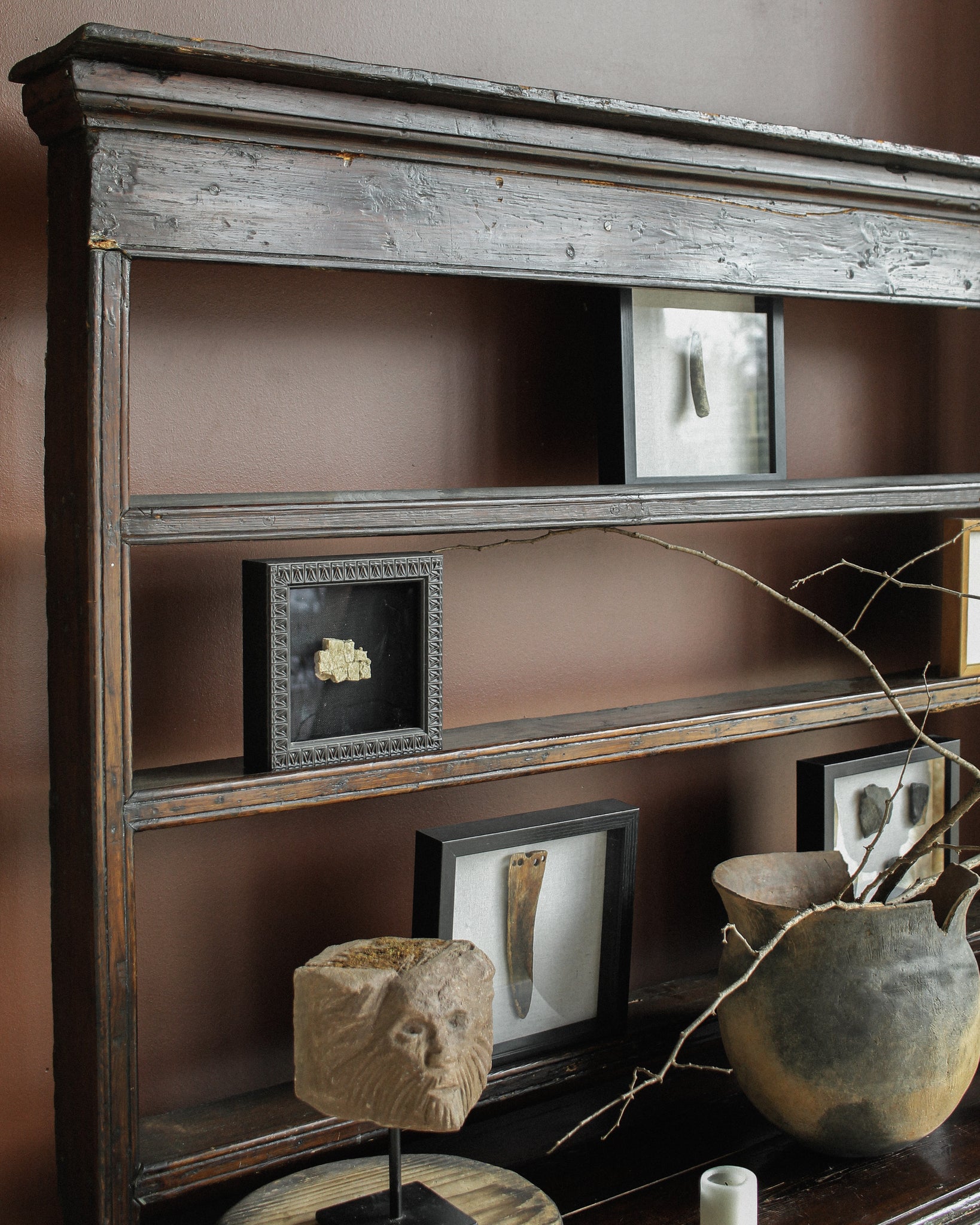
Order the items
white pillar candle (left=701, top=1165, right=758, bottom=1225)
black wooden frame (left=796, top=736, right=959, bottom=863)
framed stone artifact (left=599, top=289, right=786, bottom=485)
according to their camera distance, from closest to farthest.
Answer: white pillar candle (left=701, top=1165, right=758, bottom=1225) < framed stone artifact (left=599, top=289, right=786, bottom=485) < black wooden frame (left=796, top=736, right=959, bottom=863)

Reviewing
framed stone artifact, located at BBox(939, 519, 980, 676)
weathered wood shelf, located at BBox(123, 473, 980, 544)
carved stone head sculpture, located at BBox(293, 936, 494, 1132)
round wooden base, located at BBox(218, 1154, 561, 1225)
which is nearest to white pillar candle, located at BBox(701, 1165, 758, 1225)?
round wooden base, located at BBox(218, 1154, 561, 1225)

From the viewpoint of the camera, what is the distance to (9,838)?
4.73 ft

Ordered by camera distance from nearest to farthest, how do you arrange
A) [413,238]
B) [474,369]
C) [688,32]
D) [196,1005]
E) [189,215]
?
[189,215] → [413,238] → [196,1005] → [474,369] → [688,32]

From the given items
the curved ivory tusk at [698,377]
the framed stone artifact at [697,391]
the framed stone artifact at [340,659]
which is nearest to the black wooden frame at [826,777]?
the framed stone artifact at [697,391]

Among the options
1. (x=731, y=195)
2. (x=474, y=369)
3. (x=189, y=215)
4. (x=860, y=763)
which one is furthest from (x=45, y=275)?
(x=860, y=763)

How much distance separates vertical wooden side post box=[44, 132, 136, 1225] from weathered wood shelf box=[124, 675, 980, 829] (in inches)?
3.1

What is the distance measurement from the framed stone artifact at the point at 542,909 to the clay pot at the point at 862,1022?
0.25 meters

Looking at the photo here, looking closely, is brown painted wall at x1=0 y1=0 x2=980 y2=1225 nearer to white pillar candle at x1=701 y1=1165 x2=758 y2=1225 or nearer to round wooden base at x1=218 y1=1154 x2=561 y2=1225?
round wooden base at x1=218 y1=1154 x2=561 y2=1225

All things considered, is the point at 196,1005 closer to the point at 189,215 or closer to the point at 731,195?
the point at 189,215

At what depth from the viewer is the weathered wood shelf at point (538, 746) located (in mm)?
1339

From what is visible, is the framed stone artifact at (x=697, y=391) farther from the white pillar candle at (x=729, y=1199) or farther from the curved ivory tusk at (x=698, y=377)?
the white pillar candle at (x=729, y=1199)

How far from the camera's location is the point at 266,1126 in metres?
1.51

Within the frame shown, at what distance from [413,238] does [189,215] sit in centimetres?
26

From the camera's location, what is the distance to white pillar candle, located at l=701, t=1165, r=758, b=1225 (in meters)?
1.28
